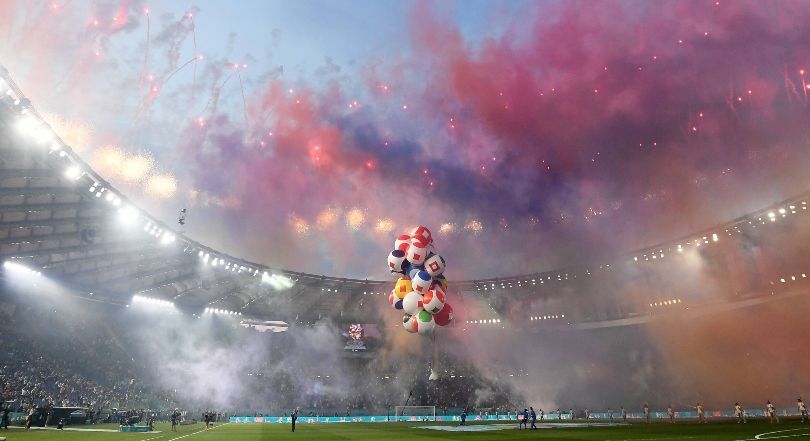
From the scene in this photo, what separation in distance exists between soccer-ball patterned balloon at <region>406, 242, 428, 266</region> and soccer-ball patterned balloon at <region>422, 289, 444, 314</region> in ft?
5.22

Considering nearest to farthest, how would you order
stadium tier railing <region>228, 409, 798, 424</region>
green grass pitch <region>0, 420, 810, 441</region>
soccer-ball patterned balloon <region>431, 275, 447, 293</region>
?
1. green grass pitch <region>0, 420, 810, 441</region>
2. soccer-ball patterned balloon <region>431, 275, 447, 293</region>
3. stadium tier railing <region>228, 409, 798, 424</region>

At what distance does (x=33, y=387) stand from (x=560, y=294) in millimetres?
54398

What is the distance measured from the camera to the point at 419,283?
20922 mm

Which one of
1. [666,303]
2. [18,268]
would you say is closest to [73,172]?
[18,268]

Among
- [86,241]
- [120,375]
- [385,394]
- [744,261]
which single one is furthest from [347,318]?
[744,261]

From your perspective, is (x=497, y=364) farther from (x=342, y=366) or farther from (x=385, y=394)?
(x=342, y=366)

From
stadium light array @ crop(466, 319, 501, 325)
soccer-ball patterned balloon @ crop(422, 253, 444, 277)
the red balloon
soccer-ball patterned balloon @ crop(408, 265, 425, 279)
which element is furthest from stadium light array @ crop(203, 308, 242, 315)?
soccer-ball patterned balloon @ crop(422, 253, 444, 277)

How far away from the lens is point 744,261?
40.8 metres

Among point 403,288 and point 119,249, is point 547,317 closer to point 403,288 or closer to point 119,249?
point 403,288

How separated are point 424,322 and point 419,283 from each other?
1.90m

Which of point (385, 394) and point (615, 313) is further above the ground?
A: point (615, 313)

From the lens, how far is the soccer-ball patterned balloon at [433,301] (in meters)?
20.8

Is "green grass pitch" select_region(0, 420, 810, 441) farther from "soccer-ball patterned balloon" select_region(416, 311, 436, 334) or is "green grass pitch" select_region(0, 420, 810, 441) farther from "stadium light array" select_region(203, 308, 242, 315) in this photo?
"stadium light array" select_region(203, 308, 242, 315)

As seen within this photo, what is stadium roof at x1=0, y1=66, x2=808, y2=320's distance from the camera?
22906mm
